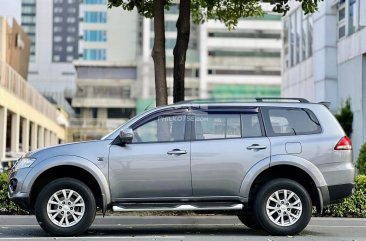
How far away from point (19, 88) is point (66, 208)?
40046mm

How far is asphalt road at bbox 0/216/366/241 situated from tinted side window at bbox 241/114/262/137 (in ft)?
4.68

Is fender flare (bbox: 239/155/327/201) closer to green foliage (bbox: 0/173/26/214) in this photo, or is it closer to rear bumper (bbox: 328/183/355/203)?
rear bumper (bbox: 328/183/355/203)

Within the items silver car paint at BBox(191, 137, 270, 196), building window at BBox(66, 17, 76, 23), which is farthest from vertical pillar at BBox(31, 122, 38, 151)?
building window at BBox(66, 17, 76, 23)

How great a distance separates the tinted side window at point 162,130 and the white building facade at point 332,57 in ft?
63.1

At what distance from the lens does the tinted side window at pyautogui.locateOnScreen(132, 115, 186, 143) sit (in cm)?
1113

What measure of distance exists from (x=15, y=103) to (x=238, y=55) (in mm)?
72813

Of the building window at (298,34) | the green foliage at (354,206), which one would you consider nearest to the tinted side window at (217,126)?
the green foliage at (354,206)

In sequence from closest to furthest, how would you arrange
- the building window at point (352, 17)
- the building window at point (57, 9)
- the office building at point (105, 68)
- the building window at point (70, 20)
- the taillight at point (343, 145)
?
1. the taillight at point (343, 145)
2. the building window at point (352, 17)
3. the office building at point (105, 68)
4. the building window at point (57, 9)
5. the building window at point (70, 20)

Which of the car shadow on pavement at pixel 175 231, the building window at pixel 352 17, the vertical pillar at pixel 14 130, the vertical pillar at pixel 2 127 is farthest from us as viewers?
the vertical pillar at pixel 14 130

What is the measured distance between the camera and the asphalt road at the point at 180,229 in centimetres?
1088

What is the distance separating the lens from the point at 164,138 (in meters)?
11.2

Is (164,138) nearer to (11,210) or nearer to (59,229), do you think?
(59,229)

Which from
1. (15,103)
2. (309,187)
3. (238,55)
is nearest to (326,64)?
(15,103)

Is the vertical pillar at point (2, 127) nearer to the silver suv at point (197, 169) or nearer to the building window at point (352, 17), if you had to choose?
the building window at point (352, 17)
